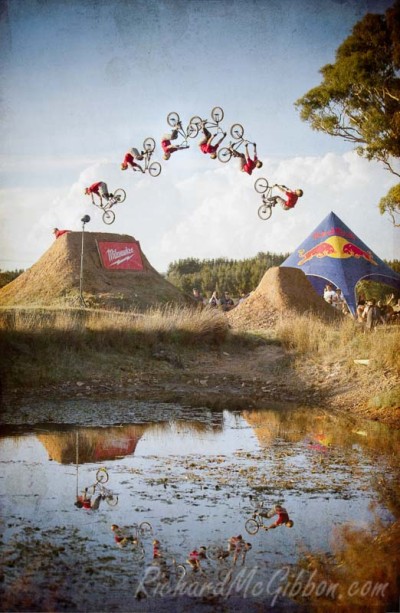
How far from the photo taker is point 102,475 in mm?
5969

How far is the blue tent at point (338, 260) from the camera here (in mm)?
19547

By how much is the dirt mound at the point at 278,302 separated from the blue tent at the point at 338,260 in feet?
9.02

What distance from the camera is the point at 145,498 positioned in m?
5.29

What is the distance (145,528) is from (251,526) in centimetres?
69

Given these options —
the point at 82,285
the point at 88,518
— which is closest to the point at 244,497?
the point at 88,518

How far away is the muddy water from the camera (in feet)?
12.3

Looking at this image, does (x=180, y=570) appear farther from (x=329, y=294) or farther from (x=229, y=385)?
(x=329, y=294)

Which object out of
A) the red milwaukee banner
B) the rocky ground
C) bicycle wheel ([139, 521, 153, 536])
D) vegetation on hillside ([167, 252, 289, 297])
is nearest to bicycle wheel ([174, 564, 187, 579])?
bicycle wheel ([139, 521, 153, 536])

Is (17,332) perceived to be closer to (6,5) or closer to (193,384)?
(193,384)

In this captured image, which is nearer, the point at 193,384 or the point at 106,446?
the point at 106,446

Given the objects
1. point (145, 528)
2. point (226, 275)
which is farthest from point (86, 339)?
point (226, 275)

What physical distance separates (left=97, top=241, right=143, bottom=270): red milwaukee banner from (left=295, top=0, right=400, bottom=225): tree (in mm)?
5539

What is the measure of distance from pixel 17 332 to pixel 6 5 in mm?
4967

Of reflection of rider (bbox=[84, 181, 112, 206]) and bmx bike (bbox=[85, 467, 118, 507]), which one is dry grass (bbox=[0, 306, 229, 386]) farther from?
bmx bike (bbox=[85, 467, 118, 507])
